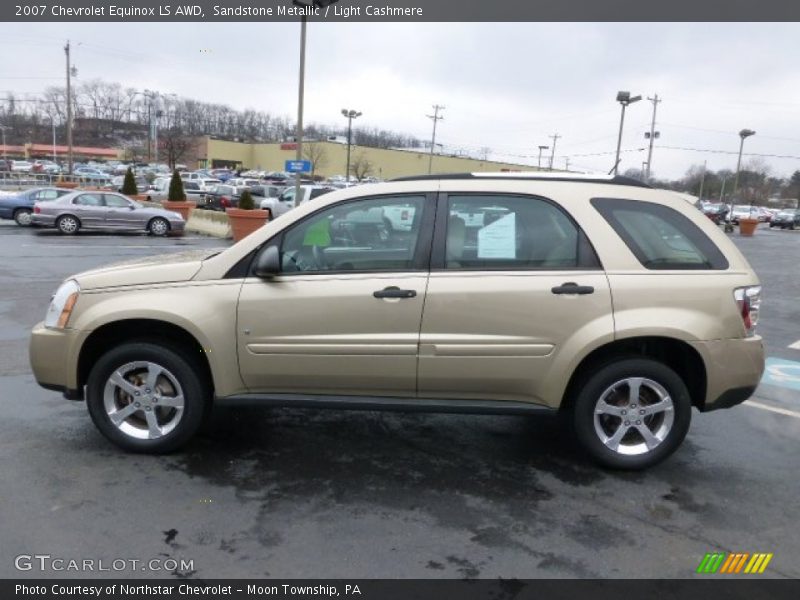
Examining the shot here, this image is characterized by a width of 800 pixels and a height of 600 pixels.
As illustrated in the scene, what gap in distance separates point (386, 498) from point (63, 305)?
238 cm

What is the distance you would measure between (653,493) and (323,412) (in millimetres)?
2486

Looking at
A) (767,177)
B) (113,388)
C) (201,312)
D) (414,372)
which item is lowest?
(113,388)

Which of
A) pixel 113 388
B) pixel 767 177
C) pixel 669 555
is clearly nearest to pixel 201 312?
pixel 113 388

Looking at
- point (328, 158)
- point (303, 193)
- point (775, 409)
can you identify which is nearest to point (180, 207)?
point (303, 193)

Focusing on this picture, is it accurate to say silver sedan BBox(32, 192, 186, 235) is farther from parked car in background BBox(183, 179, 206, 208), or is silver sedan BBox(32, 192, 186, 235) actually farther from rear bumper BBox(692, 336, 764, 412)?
rear bumper BBox(692, 336, 764, 412)

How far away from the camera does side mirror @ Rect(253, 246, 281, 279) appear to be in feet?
12.7

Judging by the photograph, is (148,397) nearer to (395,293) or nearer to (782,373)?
(395,293)

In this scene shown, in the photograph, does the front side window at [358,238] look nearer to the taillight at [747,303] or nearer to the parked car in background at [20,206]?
the taillight at [747,303]

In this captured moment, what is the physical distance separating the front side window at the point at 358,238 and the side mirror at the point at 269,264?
0.12 meters

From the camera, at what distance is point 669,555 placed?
3172 millimetres

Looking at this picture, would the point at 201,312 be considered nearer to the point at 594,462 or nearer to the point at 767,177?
the point at 594,462

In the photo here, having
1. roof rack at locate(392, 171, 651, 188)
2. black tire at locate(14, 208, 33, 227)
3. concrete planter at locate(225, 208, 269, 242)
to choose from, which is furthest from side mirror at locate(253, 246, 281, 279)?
black tire at locate(14, 208, 33, 227)

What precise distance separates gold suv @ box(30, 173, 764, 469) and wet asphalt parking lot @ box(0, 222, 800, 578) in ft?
A: 1.19

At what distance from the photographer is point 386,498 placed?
12.0ft
